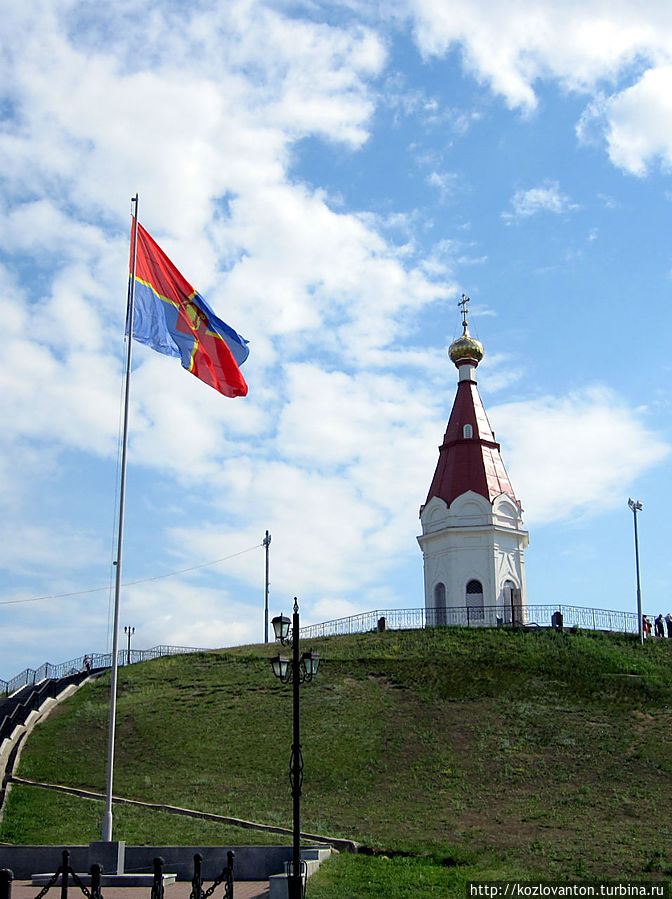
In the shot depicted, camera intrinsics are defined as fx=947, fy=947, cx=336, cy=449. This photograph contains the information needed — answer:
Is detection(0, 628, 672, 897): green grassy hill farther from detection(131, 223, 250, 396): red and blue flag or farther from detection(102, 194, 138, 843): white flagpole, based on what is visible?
detection(131, 223, 250, 396): red and blue flag

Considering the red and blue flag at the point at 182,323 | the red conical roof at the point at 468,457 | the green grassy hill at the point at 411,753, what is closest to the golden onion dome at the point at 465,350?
the red conical roof at the point at 468,457

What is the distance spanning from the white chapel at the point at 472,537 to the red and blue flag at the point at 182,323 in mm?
28648

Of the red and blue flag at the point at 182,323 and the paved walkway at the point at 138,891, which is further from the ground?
the red and blue flag at the point at 182,323

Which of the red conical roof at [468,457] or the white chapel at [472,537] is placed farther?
the red conical roof at [468,457]

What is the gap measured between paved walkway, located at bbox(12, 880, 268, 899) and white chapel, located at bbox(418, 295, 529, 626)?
29455mm

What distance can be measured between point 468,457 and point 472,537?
439cm

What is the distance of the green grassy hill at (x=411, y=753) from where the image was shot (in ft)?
66.8

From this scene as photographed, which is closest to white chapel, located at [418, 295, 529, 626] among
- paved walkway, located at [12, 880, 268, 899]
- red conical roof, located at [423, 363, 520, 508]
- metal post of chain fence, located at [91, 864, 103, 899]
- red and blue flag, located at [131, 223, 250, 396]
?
red conical roof, located at [423, 363, 520, 508]

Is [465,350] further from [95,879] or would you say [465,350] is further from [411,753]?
[95,879]

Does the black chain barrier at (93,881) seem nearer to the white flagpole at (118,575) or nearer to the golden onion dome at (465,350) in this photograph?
the white flagpole at (118,575)

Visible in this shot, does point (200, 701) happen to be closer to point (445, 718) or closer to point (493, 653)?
point (445, 718)

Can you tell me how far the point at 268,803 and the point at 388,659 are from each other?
48.1 ft

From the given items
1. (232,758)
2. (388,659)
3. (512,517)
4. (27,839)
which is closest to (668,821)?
(232,758)

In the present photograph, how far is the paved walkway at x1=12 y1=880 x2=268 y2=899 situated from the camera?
15359mm
